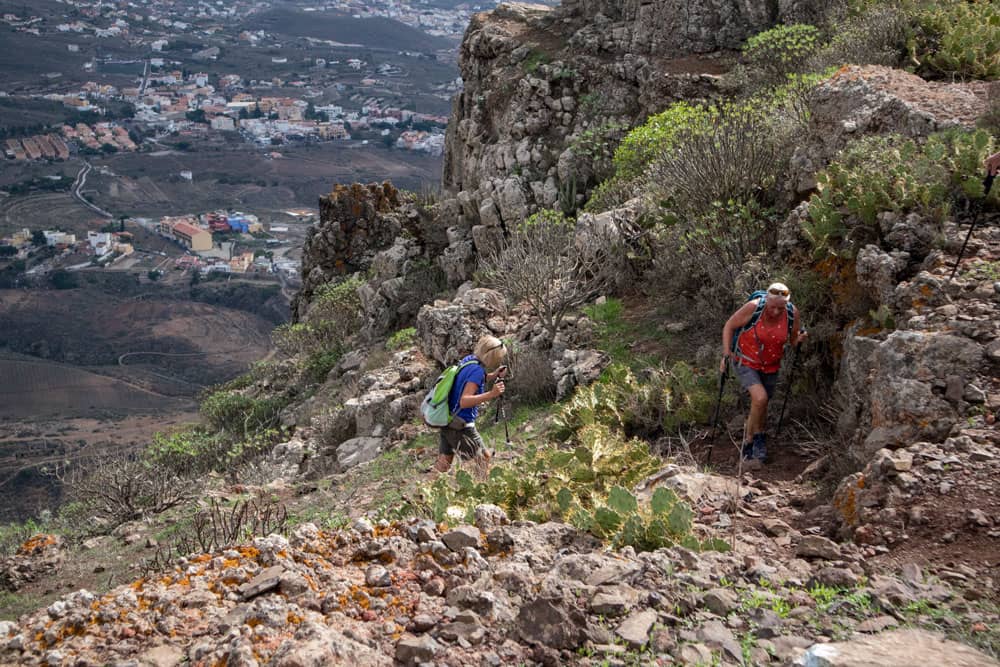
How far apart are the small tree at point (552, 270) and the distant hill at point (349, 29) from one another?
13949 centimetres

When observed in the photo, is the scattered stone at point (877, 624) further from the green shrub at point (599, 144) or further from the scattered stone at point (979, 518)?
the green shrub at point (599, 144)

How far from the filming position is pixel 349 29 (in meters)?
146

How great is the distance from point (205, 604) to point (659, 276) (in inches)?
257

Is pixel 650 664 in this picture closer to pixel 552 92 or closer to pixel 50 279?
pixel 552 92

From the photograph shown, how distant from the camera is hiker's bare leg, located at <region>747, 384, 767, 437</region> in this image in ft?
16.9

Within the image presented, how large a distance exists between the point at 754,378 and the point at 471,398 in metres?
1.96

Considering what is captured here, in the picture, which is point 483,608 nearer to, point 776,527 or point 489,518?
point 489,518

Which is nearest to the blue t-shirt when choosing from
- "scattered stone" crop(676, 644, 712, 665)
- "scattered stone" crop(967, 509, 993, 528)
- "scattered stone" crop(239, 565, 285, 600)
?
"scattered stone" crop(239, 565, 285, 600)

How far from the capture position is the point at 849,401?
484cm

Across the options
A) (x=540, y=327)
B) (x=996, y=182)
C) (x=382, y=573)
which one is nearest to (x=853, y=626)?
(x=382, y=573)

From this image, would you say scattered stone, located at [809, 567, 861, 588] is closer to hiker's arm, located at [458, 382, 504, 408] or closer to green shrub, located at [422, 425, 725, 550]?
green shrub, located at [422, 425, 725, 550]

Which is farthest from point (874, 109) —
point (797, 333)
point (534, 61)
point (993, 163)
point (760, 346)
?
point (534, 61)

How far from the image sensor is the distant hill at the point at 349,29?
5581 inches

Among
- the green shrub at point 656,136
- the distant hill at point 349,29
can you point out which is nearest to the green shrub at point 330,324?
the green shrub at point 656,136
